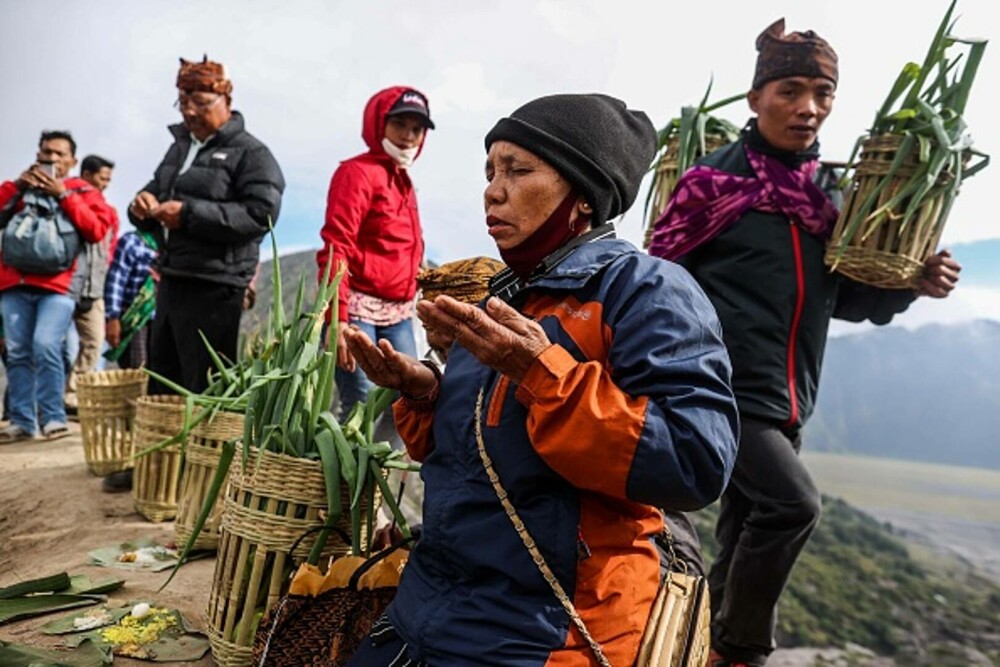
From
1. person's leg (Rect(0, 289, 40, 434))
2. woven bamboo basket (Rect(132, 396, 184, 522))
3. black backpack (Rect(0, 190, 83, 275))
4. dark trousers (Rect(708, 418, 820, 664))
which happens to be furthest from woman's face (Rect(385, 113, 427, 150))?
person's leg (Rect(0, 289, 40, 434))

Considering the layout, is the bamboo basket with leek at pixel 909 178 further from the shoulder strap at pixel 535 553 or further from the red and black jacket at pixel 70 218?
the red and black jacket at pixel 70 218

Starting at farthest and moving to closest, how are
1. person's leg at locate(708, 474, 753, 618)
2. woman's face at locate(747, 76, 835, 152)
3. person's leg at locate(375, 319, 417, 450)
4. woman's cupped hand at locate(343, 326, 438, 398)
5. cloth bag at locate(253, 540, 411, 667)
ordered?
1. person's leg at locate(375, 319, 417, 450)
2. person's leg at locate(708, 474, 753, 618)
3. woman's face at locate(747, 76, 835, 152)
4. cloth bag at locate(253, 540, 411, 667)
5. woman's cupped hand at locate(343, 326, 438, 398)

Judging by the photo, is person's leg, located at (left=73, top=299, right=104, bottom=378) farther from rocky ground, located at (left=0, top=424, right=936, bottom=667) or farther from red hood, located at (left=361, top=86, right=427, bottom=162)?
red hood, located at (left=361, top=86, right=427, bottom=162)

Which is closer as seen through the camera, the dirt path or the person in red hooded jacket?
the dirt path

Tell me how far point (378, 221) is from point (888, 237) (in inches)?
82.3

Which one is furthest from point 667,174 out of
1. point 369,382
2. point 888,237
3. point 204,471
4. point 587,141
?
point 204,471

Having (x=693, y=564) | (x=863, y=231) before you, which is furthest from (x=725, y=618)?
(x=863, y=231)

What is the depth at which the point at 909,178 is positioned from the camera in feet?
8.10

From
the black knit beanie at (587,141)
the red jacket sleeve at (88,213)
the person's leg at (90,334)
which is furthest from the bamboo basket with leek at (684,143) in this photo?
the person's leg at (90,334)

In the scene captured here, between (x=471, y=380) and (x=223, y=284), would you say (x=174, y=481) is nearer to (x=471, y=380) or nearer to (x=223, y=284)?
(x=223, y=284)

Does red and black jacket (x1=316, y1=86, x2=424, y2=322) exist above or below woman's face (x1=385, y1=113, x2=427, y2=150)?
below

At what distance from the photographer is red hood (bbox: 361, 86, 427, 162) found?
3.57 m

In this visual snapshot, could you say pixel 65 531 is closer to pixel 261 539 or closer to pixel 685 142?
pixel 261 539

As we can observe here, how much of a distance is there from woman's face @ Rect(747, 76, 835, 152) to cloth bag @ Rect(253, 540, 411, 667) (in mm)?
1806
